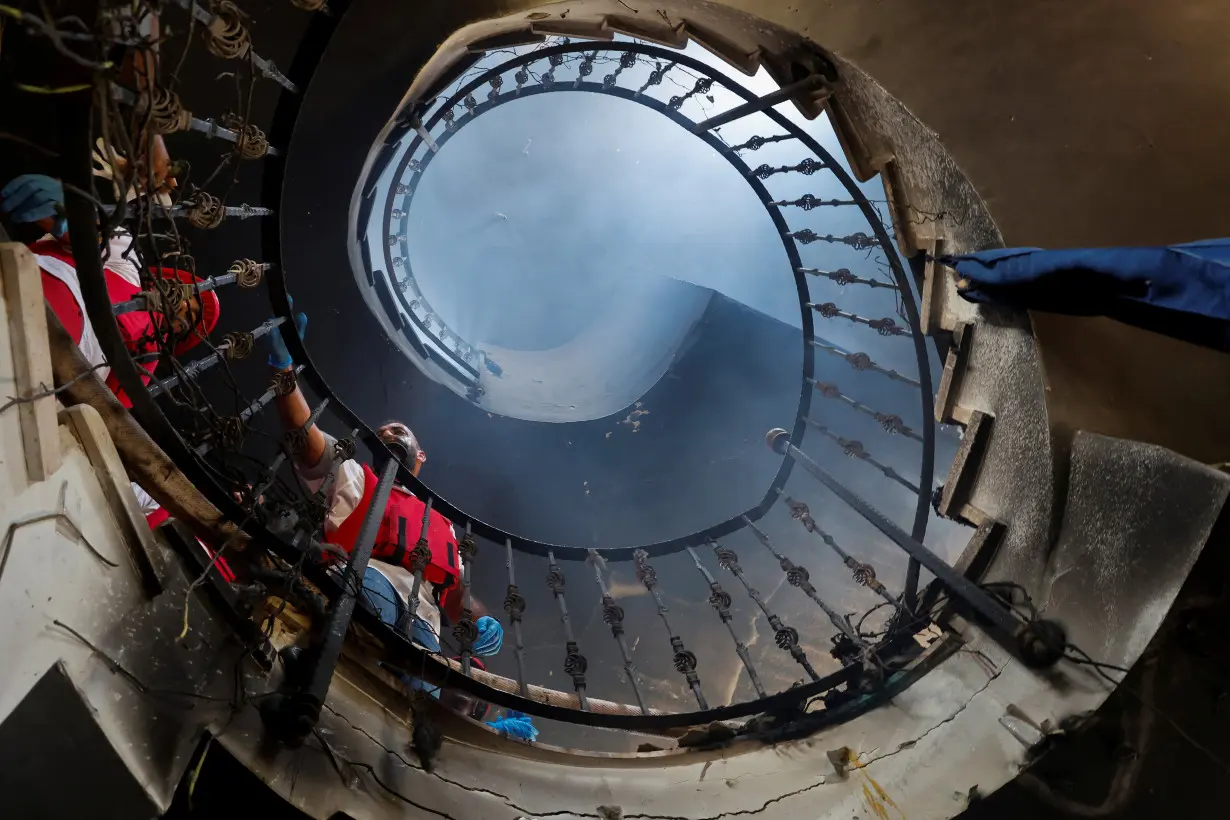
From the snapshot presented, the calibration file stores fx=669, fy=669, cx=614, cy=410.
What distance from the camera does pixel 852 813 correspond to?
215 centimetres

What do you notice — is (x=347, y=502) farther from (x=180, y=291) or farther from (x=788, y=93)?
(x=788, y=93)

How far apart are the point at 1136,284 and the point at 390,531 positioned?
442cm

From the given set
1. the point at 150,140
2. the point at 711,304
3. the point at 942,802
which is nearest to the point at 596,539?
the point at 711,304

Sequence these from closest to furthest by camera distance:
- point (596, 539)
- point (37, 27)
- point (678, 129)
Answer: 1. point (37, 27)
2. point (596, 539)
3. point (678, 129)

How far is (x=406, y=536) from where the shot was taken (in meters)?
4.92

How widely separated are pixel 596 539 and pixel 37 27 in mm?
8020

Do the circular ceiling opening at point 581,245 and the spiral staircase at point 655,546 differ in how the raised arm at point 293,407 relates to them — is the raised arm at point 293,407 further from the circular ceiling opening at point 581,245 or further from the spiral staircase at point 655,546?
the circular ceiling opening at point 581,245

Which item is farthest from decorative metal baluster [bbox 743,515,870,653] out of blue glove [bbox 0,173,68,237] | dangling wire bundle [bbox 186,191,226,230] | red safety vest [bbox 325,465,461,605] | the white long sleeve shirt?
blue glove [bbox 0,173,68,237]

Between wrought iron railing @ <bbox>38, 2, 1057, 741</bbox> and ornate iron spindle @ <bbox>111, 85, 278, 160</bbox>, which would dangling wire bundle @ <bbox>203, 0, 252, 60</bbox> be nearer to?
wrought iron railing @ <bbox>38, 2, 1057, 741</bbox>

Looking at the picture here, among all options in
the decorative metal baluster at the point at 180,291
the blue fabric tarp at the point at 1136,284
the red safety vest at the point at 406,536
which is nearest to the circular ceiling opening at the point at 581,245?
the red safety vest at the point at 406,536

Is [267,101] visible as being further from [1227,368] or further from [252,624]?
[1227,368]

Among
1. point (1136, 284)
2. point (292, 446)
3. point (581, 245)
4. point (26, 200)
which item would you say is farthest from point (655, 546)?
point (581, 245)

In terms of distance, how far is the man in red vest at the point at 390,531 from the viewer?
3770 mm

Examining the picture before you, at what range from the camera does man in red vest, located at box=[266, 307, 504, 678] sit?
377 centimetres
